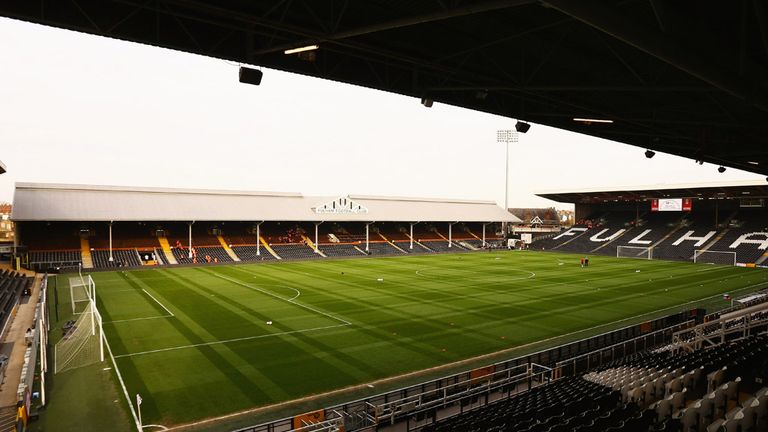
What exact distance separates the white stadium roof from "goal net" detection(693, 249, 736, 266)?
2742 cm

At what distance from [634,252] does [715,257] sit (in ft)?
29.2

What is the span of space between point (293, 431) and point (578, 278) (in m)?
34.0

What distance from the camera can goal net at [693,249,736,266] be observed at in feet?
172

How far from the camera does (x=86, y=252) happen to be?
45.4 m

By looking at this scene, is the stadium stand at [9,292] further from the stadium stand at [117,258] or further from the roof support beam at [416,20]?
the roof support beam at [416,20]

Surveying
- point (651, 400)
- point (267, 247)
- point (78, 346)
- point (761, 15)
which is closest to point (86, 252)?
point (267, 247)

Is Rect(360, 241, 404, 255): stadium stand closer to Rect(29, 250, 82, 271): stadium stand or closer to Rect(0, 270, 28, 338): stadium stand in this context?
Rect(29, 250, 82, 271): stadium stand

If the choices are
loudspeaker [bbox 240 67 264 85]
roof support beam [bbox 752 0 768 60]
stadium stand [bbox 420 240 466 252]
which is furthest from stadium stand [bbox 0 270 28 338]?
stadium stand [bbox 420 240 466 252]

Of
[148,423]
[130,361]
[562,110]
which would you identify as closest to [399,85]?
[562,110]

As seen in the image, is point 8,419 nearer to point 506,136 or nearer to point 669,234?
point 669,234

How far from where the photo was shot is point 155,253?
4784cm

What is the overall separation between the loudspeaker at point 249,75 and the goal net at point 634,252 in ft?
199

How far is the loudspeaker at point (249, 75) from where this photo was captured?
930 cm

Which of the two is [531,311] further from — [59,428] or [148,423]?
[59,428]
